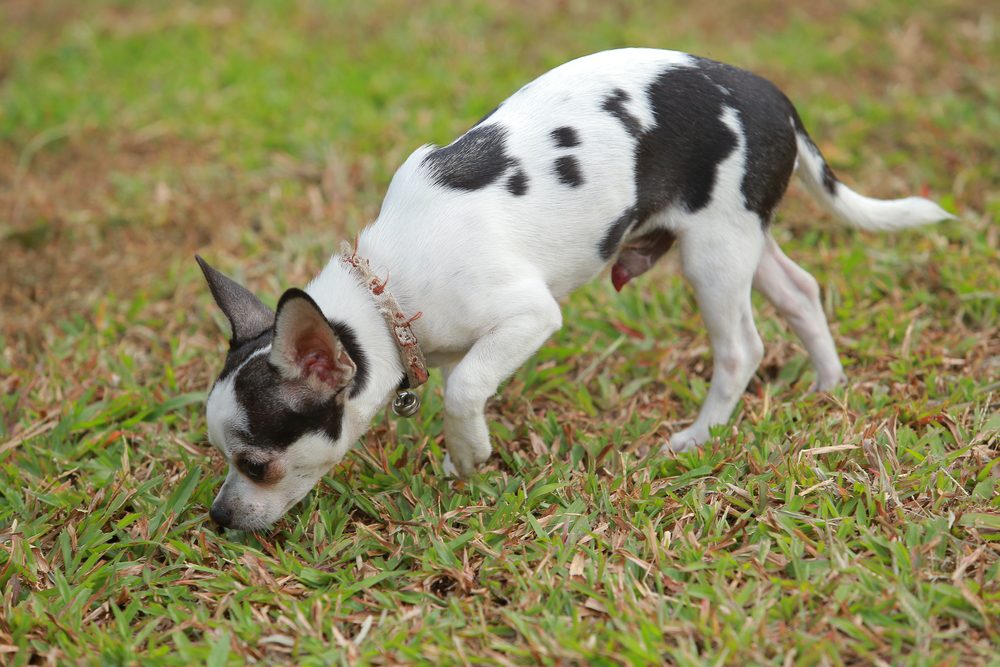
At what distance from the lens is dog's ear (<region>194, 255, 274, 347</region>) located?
11.7 feet

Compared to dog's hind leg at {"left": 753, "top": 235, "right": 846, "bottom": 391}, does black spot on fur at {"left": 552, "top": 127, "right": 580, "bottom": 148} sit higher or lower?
higher

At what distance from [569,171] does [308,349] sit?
1.15 meters

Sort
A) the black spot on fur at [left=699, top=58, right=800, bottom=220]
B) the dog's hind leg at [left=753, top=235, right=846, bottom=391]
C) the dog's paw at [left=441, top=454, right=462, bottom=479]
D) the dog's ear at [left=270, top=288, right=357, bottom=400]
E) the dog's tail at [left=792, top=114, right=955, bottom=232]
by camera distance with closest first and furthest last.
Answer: the dog's ear at [left=270, top=288, right=357, bottom=400]
the black spot on fur at [left=699, top=58, right=800, bottom=220]
the dog's paw at [left=441, top=454, right=462, bottom=479]
the dog's tail at [left=792, top=114, right=955, bottom=232]
the dog's hind leg at [left=753, top=235, right=846, bottom=391]

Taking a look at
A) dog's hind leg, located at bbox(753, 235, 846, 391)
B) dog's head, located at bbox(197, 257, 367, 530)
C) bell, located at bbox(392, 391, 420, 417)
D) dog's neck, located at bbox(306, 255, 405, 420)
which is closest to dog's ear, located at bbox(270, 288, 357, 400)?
dog's head, located at bbox(197, 257, 367, 530)

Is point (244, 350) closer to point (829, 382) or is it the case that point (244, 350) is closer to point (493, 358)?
Answer: point (493, 358)

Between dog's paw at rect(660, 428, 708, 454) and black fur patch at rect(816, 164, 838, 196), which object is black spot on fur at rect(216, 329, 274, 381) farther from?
black fur patch at rect(816, 164, 838, 196)

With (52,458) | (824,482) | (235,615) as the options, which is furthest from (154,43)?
(824,482)

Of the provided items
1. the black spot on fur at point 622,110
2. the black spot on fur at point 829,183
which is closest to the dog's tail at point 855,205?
the black spot on fur at point 829,183

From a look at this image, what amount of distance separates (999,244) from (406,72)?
436 centimetres

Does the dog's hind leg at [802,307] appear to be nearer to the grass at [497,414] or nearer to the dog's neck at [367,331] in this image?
the grass at [497,414]

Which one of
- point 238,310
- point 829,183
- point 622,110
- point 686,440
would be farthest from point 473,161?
point 829,183

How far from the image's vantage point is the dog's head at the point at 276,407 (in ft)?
10.9

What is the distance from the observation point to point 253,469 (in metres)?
3.47

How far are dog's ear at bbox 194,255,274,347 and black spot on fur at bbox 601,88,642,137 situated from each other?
1.48m
